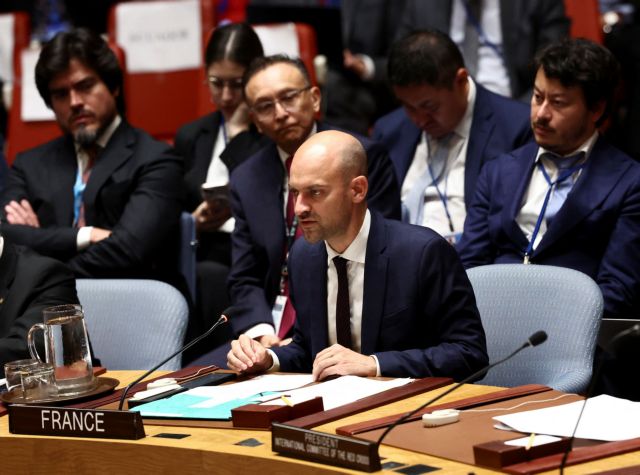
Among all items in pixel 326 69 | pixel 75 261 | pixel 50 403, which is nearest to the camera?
pixel 50 403

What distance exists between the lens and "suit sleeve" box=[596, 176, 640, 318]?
133 inches

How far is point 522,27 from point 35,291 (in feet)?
8.59

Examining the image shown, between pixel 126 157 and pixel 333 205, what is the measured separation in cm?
164

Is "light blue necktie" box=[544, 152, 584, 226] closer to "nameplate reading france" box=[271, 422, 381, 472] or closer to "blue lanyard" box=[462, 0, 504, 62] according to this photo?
"blue lanyard" box=[462, 0, 504, 62]

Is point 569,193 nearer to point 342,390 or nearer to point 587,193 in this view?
point 587,193

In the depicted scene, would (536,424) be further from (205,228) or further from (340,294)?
(205,228)

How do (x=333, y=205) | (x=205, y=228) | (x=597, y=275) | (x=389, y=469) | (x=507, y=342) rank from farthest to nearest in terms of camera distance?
(x=205, y=228)
(x=597, y=275)
(x=507, y=342)
(x=333, y=205)
(x=389, y=469)

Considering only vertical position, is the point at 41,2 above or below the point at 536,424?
above

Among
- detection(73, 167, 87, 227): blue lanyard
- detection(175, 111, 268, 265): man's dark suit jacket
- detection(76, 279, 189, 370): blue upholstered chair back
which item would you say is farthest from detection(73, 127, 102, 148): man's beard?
detection(76, 279, 189, 370): blue upholstered chair back

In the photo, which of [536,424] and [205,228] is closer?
[536,424]

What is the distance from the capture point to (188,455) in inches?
84.4

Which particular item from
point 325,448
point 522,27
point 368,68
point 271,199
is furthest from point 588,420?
point 368,68

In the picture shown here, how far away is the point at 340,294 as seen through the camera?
9.40ft

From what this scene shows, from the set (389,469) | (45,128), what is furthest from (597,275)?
(45,128)
